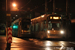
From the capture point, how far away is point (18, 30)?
3509 centimetres

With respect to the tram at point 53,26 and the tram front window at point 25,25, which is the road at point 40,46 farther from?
the tram front window at point 25,25

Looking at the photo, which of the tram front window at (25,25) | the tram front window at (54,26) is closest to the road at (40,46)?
the tram front window at (54,26)

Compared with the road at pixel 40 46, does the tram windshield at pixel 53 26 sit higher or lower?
higher

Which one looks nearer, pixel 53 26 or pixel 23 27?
pixel 53 26

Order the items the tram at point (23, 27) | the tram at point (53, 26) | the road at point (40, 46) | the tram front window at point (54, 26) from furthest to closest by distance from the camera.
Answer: the tram at point (23, 27), the tram at point (53, 26), the tram front window at point (54, 26), the road at point (40, 46)

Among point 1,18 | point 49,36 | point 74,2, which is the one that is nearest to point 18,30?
point 49,36

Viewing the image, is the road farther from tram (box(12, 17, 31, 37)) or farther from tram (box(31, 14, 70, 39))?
tram (box(12, 17, 31, 37))

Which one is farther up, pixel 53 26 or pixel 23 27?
pixel 23 27

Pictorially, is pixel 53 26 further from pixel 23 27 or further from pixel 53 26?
pixel 23 27

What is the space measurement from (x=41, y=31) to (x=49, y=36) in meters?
2.55

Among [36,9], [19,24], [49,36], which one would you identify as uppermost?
[36,9]

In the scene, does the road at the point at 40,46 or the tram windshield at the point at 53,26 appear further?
the tram windshield at the point at 53,26

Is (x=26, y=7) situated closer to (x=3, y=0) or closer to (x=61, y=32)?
(x=3, y=0)

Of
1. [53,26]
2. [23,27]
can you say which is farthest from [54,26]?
[23,27]
